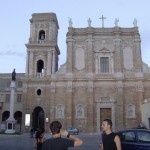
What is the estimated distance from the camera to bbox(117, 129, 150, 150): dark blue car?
27.7 ft

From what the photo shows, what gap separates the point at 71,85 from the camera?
37.2m

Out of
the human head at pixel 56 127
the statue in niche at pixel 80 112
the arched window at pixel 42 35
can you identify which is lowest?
the human head at pixel 56 127

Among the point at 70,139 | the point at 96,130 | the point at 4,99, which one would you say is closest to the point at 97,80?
the point at 96,130

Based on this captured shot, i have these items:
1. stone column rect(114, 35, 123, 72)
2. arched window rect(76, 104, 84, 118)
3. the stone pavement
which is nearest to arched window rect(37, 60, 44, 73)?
arched window rect(76, 104, 84, 118)

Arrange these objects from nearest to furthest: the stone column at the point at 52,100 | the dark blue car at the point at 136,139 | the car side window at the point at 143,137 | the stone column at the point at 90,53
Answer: the dark blue car at the point at 136,139 → the car side window at the point at 143,137 → the stone column at the point at 52,100 → the stone column at the point at 90,53

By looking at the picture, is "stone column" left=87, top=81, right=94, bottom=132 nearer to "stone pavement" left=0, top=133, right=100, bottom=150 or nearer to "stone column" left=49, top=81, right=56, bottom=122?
"stone column" left=49, top=81, right=56, bottom=122

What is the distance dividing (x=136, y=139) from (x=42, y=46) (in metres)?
32.8

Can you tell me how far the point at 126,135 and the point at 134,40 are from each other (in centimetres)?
3129

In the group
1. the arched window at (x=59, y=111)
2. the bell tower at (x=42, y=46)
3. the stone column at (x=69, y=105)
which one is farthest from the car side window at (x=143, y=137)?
the bell tower at (x=42, y=46)

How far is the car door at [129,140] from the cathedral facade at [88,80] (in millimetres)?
27045

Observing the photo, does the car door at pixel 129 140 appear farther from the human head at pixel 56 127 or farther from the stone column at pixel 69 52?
the stone column at pixel 69 52

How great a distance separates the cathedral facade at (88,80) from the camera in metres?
36.5

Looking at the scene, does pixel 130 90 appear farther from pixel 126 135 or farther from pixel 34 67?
pixel 126 135

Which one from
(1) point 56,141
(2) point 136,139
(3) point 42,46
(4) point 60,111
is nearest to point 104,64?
(4) point 60,111
